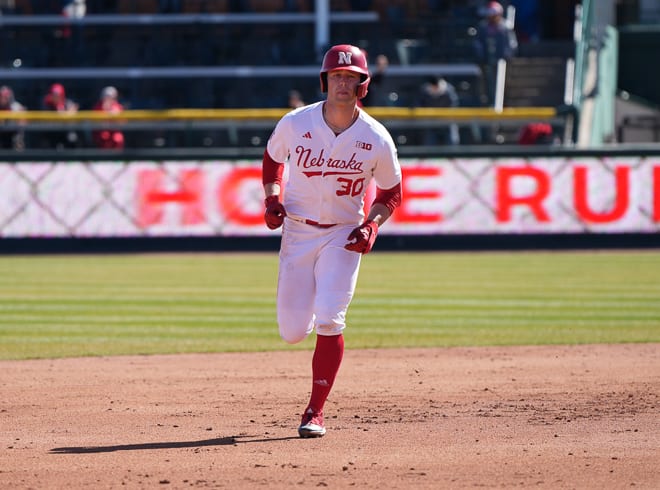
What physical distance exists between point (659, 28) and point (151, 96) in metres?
14.2

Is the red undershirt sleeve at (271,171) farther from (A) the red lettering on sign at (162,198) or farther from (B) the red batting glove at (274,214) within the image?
(A) the red lettering on sign at (162,198)

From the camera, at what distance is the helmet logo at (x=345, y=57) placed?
7.47 m

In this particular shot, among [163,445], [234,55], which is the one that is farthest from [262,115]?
[163,445]

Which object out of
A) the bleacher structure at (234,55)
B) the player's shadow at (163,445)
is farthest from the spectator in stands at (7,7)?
the player's shadow at (163,445)

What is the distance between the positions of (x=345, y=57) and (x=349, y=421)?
7.74ft

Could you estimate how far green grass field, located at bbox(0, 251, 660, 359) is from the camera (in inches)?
491

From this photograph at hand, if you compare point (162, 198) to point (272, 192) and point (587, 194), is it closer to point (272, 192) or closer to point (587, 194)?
point (587, 194)

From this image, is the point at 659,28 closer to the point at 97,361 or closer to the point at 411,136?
the point at 411,136

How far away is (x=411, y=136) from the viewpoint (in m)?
25.0

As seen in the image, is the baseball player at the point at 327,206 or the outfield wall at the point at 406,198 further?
the outfield wall at the point at 406,198

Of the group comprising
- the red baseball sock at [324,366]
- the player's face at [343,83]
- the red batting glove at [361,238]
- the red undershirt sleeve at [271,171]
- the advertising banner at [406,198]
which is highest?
the player's face at [343,83]

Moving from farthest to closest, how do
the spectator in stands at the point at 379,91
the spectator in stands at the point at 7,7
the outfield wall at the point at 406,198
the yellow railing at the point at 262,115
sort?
the spectator in stands at the point at 7,7 → the spectator in stands at the point at 379,91 → the yellow railing at the point at 262,115 → the outfield wall at the point at 406,198

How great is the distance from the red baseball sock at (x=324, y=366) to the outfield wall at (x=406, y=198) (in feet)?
52.8

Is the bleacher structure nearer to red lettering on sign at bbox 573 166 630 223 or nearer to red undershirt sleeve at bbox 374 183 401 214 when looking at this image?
red lettering on sign at bbox 573 166 630 223
